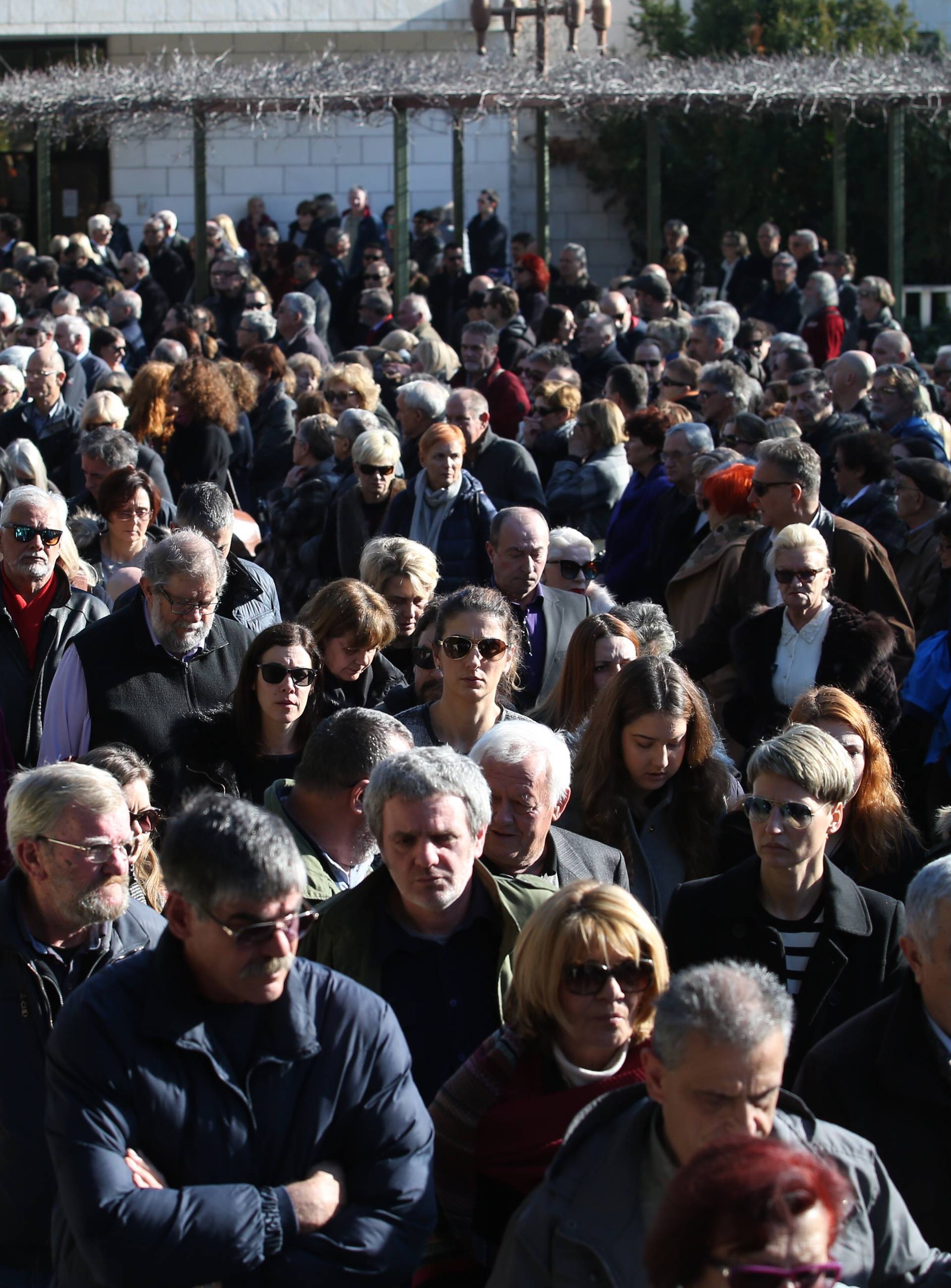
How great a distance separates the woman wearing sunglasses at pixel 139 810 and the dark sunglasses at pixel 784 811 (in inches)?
58.7

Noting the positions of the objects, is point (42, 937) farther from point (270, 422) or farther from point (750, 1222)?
point (270, 422)

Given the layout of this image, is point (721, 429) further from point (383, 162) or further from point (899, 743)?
point (383, 162)

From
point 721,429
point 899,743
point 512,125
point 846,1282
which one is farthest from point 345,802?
point 512,125

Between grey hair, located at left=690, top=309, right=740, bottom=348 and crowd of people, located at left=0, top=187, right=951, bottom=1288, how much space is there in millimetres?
1481

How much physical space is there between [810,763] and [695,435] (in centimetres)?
404

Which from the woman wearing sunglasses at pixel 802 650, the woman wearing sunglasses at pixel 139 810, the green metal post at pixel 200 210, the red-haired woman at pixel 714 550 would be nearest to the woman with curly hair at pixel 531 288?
the green metal post at pixel 200 210

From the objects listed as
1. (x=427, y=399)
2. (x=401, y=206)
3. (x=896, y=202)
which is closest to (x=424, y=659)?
(x=427, y=399)

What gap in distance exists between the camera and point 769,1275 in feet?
7.05

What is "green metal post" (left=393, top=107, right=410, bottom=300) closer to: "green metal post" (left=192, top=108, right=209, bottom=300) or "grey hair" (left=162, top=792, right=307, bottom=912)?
"green metal post" (left=192, top=108, right=209, bottom=300)

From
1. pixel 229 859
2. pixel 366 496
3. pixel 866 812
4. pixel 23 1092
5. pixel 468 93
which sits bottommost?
pixel 23 1092

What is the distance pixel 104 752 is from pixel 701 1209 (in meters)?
2.72

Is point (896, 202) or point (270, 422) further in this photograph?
point (896, 202)

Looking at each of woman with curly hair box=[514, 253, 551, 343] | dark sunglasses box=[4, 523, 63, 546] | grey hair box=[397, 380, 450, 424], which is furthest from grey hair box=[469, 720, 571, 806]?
woman with curly hair box=[514, 253, 551, 343]

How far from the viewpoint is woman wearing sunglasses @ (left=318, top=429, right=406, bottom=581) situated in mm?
7824
